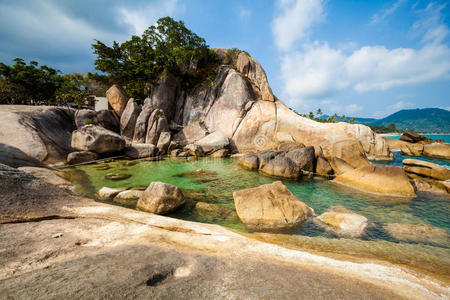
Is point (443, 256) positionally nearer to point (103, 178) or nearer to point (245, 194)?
point (245, 194)

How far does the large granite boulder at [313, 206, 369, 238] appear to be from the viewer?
5273 millimetres

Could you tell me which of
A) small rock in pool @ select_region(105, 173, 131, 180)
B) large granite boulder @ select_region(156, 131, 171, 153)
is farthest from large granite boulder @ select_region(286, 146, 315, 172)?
large granite boulder @ select_region(156, 131, 171, 153)

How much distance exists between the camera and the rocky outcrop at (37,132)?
12.9 meters

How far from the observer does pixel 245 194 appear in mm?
6676

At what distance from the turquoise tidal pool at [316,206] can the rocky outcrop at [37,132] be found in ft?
10.1

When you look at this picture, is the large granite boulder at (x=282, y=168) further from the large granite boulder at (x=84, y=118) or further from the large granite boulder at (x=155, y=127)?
the large granite boulder at (x=84, y=118)

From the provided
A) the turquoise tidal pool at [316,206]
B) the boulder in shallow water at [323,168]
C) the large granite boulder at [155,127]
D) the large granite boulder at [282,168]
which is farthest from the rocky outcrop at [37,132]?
the boulder in shallow water at [323,168]

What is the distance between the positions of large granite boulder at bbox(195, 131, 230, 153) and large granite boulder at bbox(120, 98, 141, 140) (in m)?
8.49

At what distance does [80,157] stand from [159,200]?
39.8 feet

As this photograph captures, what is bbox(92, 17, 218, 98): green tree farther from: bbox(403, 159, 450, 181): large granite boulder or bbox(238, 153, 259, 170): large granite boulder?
bbox(403, 159, 450, 181): large granite boulder

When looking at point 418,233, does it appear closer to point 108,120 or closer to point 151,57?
point 108,120

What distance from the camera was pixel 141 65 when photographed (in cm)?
2509

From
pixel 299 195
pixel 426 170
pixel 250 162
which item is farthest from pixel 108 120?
pixel 426 170

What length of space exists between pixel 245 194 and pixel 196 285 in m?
4.67
